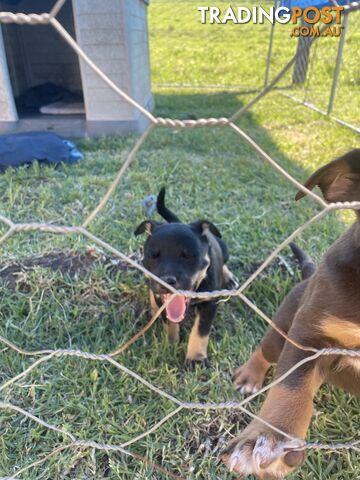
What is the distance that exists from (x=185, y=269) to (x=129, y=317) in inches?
15.8

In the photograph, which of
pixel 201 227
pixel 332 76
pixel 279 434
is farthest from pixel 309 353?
pixel 332 76

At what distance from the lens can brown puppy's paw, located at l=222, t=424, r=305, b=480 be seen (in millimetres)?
1359

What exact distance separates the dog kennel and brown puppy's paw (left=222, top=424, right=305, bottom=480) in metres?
4.72

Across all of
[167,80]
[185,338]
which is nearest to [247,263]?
[185,338]

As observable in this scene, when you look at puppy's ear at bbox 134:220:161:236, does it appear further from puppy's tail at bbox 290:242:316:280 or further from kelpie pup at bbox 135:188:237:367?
puppy's tail at bbox 290:242:316:280

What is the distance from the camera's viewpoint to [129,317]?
2.27m

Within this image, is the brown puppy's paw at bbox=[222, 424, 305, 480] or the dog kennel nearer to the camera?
the brown puppy's paw at bbox=[222, 424, 305, 480]

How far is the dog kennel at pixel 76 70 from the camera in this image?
5.13 m

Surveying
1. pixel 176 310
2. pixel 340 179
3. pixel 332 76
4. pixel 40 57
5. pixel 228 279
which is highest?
pixel 340 179

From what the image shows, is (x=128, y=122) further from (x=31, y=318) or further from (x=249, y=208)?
(x=31, y=318)

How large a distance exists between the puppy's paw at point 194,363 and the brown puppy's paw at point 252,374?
15 cm

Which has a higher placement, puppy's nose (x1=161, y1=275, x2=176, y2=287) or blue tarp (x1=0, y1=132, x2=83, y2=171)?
puppy's nose (x1=161, y1=275, x2=176, y2=287)

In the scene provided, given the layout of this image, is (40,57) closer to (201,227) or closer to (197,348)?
(201,227)

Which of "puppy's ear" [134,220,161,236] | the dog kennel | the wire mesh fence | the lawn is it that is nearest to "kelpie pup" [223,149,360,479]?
the lawn
